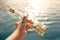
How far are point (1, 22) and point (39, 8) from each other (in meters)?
0.59

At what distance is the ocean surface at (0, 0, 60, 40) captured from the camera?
1581 millimetres

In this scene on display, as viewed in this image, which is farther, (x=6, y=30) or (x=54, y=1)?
(x=54, y=1)

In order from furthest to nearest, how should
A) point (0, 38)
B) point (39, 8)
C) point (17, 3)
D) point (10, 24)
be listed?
point (17, 3) → point (39, 8) → point (10, 24) → point (0, 38)

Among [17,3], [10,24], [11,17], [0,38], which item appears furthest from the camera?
[17,3]

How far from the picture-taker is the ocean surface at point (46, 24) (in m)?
1.58

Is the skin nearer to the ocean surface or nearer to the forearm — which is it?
the forearm

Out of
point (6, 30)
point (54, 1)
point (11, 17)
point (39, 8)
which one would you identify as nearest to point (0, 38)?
point (6, 30)

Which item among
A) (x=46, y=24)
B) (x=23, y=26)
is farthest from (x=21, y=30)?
(x=46, y=24)

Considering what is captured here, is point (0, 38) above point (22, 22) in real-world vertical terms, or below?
below

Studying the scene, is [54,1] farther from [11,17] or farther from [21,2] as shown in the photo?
[11,17]

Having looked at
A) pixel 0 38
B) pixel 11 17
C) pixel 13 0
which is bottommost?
pixel 0 38

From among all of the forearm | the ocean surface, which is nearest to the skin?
the forearm

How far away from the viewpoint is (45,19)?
1868 mm

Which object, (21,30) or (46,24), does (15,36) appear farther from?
(46,24)
